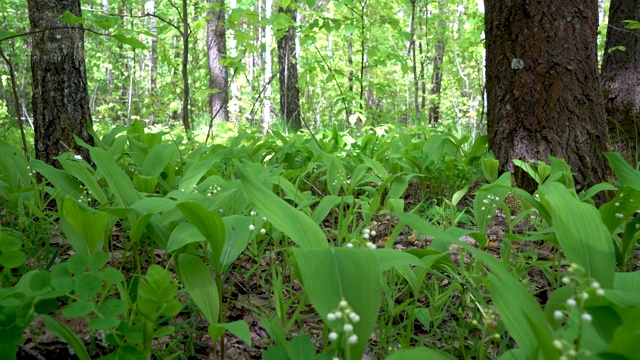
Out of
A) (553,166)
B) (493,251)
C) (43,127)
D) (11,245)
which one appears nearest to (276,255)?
(493,251)

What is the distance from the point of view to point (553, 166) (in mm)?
2725

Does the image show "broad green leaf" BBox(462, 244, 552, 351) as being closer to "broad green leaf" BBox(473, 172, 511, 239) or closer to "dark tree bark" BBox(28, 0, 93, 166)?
"broad green leaf" BBox(473, 172, 511, 239)

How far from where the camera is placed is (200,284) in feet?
4.39

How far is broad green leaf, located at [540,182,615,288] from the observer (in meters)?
1.24

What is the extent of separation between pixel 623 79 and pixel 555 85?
1.92 m

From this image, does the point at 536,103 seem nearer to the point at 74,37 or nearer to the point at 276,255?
the point at 276,255

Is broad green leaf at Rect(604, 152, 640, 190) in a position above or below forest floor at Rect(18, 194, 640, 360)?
above

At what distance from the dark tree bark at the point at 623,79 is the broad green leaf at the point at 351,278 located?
4.11 metres

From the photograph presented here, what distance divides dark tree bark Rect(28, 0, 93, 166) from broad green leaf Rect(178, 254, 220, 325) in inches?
78.7

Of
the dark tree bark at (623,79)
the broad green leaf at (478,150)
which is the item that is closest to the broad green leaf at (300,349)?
the broad green leaf at (478,150)

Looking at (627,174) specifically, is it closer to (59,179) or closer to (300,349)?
(300,349)

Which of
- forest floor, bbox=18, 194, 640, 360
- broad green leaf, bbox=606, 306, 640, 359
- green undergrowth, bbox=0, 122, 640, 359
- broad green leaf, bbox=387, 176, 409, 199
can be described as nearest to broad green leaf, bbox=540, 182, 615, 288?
green undergrowth, bbox=0, 122, 640, 359

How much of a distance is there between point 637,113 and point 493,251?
9.39 feet

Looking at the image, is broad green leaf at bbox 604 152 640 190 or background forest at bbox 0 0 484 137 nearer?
broad green leaf at bbox 604 152 640 190
